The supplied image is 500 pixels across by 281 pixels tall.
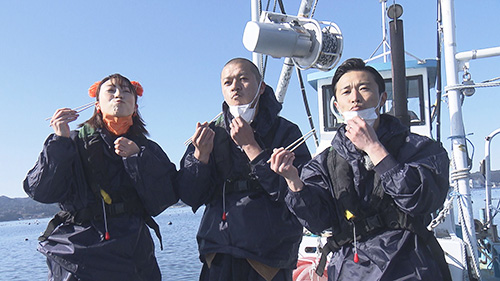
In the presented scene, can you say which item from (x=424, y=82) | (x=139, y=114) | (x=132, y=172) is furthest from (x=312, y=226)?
(x=424, y=82)

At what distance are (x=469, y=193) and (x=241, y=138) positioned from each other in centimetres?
390

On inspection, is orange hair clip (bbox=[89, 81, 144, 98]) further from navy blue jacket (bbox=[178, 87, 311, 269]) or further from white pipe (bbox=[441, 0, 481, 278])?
white pipe (bbox=[441, 0, 481, 278])

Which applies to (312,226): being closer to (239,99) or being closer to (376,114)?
(376,114)

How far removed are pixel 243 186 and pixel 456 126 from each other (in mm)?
3978

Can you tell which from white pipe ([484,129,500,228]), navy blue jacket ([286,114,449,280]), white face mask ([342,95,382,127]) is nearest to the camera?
navy blue jacket ([286,114,449,280])

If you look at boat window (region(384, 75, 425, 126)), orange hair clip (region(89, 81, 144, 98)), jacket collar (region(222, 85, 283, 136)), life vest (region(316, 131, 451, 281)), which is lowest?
life vest (region(316, 131, 451, 281))

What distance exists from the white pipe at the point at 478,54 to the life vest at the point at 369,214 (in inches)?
162

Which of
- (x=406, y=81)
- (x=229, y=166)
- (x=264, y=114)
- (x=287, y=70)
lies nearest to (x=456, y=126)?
(x=406, y=81)

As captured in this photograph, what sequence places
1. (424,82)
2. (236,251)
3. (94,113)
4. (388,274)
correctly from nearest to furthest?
(388,274) < (236,251) < (94,113) < (424,82)

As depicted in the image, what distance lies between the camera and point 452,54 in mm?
5840

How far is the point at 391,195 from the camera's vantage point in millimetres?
2252

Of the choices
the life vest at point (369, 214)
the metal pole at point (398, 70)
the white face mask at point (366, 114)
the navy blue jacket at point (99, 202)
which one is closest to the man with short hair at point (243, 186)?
the navy blue jacket at point (99, 202)

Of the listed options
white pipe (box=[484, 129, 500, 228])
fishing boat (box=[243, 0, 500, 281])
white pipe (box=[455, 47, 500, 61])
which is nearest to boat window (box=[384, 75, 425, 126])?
fishing boat (box=[243, 0, 500, 281])

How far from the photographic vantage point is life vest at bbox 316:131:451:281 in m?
2.32
